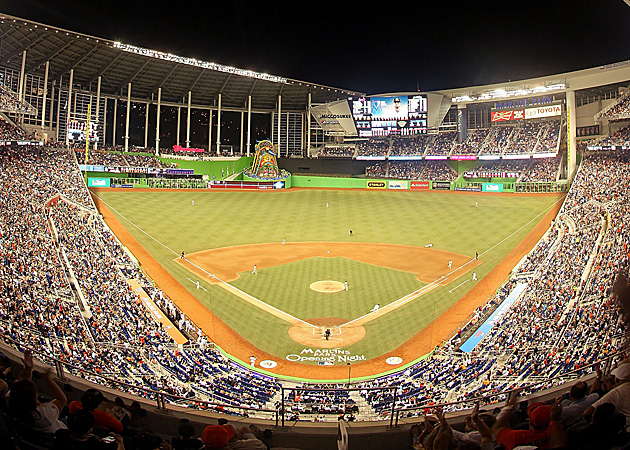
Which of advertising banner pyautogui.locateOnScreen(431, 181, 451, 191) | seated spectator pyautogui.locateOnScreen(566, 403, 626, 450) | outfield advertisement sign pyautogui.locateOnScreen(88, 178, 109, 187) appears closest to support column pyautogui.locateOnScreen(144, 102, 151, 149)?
outfield advertisement sign pyautogui.locateOnScreen(88, 178, 109, 187)

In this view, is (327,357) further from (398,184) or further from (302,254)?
(398,184)

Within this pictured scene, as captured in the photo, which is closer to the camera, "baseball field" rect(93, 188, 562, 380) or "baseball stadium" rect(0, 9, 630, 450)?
"baseball stadium" rect(0, 9, 630, 450)

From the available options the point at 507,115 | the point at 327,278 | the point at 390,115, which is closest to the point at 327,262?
the point at 327,278

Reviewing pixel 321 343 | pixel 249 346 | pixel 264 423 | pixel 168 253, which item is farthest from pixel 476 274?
pixel 264 423

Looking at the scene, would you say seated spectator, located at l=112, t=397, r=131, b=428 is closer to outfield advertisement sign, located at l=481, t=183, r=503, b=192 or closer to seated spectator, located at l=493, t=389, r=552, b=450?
seated spectator, located at l=493, t=389, r=552, b=450

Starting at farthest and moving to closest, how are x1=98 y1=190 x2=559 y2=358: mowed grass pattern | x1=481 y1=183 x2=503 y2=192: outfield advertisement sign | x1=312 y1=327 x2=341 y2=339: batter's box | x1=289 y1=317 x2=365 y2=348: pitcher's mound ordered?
x1=481 y1=183 x2=503 y2=192: outfield advertisement sign, x1=98 y1=190 x2=559 y2=358: mowed grass pattern, x1=312 y1=327 x2=341 y2=339: batter's box, x1=289 y1=317 x2=365 y2=348: pitcher's mound

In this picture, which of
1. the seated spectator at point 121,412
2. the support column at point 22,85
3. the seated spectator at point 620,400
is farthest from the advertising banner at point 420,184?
the seated spectator at point 620,400
